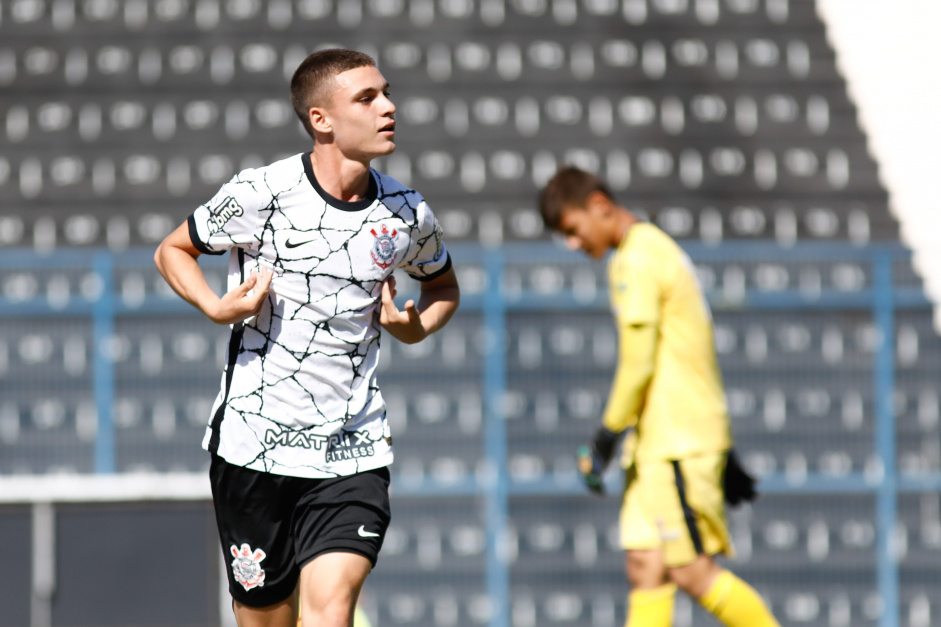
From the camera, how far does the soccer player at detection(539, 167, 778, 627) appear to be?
15.3ft

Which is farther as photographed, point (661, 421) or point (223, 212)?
point (661, 421)

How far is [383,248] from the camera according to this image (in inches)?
130

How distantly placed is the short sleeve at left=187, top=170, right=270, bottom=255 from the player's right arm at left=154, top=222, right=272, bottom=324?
7cm

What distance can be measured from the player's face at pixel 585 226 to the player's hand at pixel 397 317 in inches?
60.5

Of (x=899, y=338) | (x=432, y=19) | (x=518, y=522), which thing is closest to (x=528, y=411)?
(x=518, y=522)

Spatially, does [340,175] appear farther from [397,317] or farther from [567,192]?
[567,192]

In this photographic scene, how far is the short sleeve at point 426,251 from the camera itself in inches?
Answer: 135

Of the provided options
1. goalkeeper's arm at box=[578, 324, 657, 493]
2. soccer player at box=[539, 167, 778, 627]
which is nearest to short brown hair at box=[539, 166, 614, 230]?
soccer player at box=[539, 167, 778, 627]

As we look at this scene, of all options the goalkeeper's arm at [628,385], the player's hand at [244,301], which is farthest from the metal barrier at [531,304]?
the player's hand at [244,301]

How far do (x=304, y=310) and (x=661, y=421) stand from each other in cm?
184

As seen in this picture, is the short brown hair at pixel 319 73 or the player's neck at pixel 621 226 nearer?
the short brown hair at pixel 319 73

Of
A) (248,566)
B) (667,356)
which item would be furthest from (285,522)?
(667,356)

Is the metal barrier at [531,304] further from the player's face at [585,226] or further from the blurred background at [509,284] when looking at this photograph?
the player's face at [585,226]

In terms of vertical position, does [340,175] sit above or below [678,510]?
above
